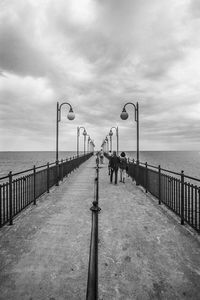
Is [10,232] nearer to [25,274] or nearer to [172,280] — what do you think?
[25,274]

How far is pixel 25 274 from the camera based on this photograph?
3.17m

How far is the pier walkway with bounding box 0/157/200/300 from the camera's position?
2826 mm

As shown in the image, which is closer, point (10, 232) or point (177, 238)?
point (177, 238)

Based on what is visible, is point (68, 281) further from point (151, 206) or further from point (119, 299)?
point (151, 206)

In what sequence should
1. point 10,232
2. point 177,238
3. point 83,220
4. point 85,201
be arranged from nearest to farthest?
point 177,238 → point 10,232 → point 83,220 → point 85,201

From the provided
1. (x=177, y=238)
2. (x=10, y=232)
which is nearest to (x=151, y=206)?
(x=177, y=238)

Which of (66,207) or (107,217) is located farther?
(66,207)

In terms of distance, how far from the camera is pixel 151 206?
712 centimetres

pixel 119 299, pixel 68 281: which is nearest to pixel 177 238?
pixel 119 299

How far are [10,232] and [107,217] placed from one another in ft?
9.39

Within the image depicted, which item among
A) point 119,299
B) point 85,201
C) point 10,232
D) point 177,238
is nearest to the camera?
point 119,299

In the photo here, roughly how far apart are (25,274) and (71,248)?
108 centimetres

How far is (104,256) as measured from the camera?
12.2ft

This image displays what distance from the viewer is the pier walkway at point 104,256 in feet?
9.27
